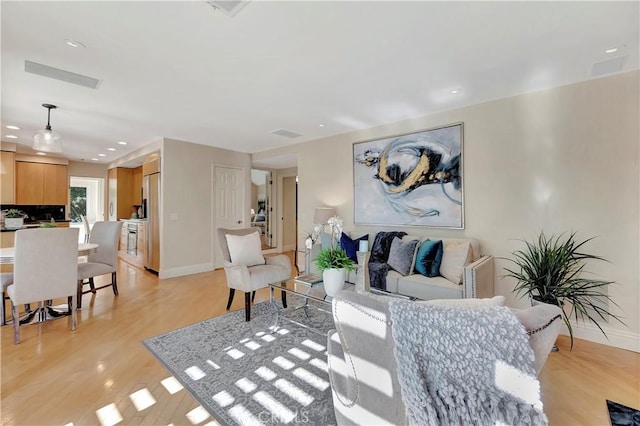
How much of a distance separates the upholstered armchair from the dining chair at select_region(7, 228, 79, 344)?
3120 mm

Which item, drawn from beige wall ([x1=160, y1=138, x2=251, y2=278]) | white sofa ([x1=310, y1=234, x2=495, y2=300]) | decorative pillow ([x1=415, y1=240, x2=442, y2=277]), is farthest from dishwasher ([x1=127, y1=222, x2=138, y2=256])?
decorative pillow ([x1=415, y1=240, x2=442, y2=277])

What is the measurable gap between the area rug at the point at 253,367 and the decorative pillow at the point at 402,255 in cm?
104

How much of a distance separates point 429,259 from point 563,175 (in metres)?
1.58

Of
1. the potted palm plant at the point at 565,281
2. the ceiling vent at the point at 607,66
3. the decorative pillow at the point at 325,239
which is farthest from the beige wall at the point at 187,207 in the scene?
the ceiling vent at the point at 607,66

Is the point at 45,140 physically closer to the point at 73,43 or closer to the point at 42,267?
the point at 42,267

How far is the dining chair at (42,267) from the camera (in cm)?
263

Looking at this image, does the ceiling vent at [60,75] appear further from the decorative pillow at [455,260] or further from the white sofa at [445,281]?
the decorative pillow at [455,260]

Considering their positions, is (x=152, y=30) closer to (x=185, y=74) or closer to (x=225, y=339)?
(x=185, y=74)

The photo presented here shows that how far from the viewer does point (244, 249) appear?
342 cm

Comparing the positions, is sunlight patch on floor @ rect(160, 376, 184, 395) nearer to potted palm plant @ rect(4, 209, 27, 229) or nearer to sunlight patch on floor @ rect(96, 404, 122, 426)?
sunlight patch on floor @ rect(96, 404, 122, 426)

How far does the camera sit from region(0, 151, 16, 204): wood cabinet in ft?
18.9

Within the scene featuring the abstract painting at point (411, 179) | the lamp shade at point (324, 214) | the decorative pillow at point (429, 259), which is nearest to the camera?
the decorative pillow at point (429, 259)

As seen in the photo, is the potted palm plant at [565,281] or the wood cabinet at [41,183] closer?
the potted palm plant at [565,281]

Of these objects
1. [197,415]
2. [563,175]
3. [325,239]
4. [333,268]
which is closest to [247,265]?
[325,239]
